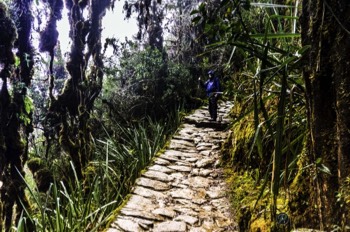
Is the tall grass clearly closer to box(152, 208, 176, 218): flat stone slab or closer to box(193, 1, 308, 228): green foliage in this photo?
box(152, 208, 176, 218): flat stone slab

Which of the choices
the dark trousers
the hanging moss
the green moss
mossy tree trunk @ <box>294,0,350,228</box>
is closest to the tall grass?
the green moss

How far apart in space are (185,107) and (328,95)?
8817 millimetres

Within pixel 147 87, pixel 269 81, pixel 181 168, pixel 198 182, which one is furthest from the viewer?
pixel 147 87

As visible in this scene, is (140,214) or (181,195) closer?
(140,214)

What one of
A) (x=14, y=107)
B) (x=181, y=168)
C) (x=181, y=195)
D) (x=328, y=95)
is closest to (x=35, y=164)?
(x=14, y=107)

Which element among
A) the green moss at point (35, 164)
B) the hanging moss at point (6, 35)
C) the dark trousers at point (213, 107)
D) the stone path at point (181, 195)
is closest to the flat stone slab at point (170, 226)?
the stone path at point (181, 195)

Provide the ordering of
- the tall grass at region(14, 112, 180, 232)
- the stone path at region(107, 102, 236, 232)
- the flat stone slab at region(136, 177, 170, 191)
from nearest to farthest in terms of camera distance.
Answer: the tall grass at region(14, 112, 180, 232) → the stone path at region(107, 102, 236, 232) → the flat stone slab at region(136, 177, 170, 191)

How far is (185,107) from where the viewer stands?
10141 millimetres

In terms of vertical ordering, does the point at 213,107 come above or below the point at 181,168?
above

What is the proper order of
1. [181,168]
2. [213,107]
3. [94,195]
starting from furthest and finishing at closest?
[213,107]
[181,168]
[94,195]

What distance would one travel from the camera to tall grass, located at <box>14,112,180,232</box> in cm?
312

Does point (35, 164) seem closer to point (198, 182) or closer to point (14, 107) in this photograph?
point (14, 107)

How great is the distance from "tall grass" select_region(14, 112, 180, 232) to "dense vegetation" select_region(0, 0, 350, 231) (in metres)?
0.03

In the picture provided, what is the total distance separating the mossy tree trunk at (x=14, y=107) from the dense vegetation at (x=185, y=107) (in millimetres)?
20
